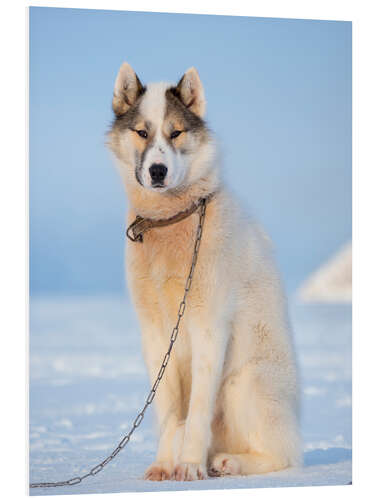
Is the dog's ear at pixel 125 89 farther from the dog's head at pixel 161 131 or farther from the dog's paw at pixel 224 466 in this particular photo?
the dog's paw at pixel 224 466

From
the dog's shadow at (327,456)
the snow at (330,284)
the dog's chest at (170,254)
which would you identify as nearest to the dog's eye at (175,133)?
the dog's chest at (170,254)

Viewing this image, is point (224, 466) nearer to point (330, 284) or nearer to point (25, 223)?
point (25, 223)

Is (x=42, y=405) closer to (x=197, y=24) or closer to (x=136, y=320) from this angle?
(x=136, y=320)

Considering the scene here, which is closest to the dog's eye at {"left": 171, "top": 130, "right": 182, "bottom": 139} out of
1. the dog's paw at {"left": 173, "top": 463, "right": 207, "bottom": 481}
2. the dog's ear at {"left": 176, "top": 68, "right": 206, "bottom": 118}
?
the dog's ear at {"left": 176, "top": 68, "right": 206, "bottom": 118}

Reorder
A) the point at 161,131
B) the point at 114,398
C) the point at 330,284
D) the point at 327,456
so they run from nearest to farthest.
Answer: the point at 161,131, the point at 327,456, the point at 114,398, the point at 330,284

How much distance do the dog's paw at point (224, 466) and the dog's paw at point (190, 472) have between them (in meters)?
0.14

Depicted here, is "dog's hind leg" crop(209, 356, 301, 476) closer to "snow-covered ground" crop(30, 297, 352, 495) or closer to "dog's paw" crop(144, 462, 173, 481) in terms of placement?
"snow-covered ground" crop(30, 297, 352, 495)

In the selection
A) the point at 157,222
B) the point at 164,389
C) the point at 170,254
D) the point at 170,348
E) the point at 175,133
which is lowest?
the point at 164,389

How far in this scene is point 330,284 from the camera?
8.59 m

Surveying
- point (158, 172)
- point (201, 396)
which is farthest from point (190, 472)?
point (158, 172)

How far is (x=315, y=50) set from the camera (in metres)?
5.96

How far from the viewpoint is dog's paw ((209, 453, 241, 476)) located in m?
4.53

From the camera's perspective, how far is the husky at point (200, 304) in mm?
4535

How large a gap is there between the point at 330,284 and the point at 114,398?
95.8 inches
